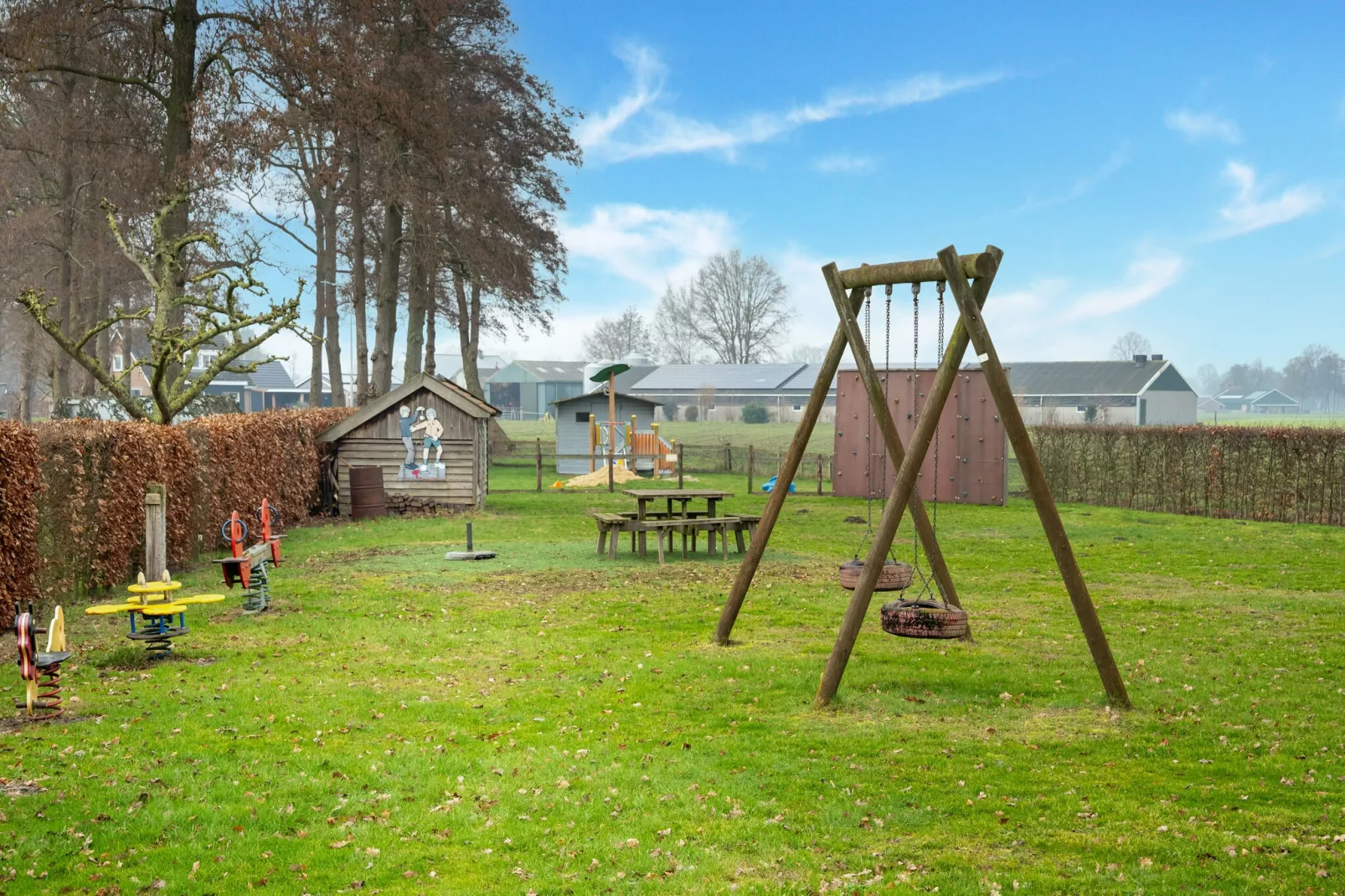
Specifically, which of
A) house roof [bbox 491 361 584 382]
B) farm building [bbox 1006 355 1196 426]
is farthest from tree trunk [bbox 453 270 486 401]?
house roof [bbox 491 361 584 382]

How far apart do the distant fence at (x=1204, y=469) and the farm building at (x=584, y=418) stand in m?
14.6

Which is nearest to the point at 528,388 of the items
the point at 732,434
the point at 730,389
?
the point at 730,389

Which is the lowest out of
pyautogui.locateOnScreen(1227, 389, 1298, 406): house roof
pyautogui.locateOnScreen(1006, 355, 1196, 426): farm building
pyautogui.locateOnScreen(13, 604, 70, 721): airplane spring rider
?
pyautogui.locateOnScreen(13, 604, 70, 721): airplane spring rider

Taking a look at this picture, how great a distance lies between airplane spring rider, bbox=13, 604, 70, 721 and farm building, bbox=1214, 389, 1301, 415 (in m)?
128

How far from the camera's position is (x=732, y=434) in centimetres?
6406

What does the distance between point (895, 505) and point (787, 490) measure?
179 centimetres

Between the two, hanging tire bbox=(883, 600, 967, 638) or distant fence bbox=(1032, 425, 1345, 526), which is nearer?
hanging tire bbox=(883, 600, 967, 638)

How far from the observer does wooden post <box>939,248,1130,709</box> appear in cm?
816

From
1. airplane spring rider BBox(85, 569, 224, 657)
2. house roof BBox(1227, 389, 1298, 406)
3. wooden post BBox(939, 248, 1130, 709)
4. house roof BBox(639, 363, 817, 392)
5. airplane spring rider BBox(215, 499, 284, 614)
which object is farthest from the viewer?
house roof BBox(1227, 389, 1298, 406)

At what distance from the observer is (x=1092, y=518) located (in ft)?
77.8

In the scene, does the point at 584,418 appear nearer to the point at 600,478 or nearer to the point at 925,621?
the point at 600,478

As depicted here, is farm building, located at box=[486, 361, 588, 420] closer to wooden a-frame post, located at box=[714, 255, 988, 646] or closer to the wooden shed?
the wooden shed

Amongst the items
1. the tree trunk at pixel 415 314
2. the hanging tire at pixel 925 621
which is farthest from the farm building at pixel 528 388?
the hanging tire at pixel 925 621

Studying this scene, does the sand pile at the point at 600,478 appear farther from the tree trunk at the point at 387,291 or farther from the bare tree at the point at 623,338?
the bare tree at the point at 623,338
